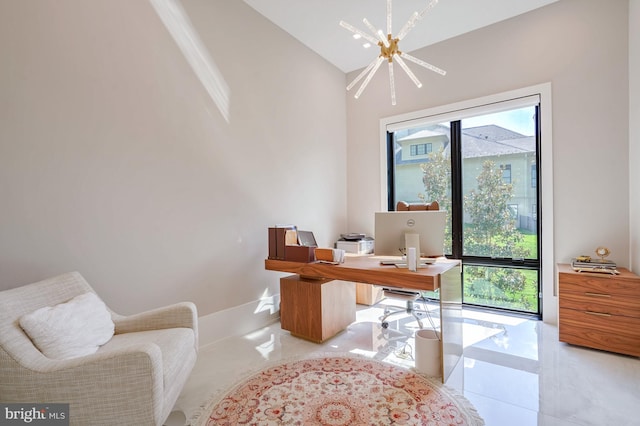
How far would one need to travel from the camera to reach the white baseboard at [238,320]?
106 inches

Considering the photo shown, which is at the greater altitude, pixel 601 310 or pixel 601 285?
pixel 601 285

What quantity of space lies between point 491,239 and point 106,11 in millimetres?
4279

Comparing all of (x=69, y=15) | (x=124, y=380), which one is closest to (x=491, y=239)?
(x=124, y=380)

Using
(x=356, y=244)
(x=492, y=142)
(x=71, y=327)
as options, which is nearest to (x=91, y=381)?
(x=71, y=327)

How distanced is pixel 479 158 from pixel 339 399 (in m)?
A: 3.18

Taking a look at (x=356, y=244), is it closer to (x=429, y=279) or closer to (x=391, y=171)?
(x=391, y=171)

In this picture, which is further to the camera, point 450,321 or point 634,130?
point 634,130

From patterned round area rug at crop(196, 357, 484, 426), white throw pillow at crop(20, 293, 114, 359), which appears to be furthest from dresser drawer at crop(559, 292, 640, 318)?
white throw pillow at crop(20, 293, 114, 359)

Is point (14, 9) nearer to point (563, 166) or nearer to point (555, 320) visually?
→ point (563, 166)

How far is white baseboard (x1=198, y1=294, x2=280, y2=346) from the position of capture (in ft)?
8.85

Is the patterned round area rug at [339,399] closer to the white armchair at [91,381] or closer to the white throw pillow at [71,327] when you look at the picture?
Answer: the white armchair at [91,381]

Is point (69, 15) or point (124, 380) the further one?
point (69, 15)

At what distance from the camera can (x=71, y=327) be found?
1.52 meters

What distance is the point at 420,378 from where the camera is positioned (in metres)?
2.12
